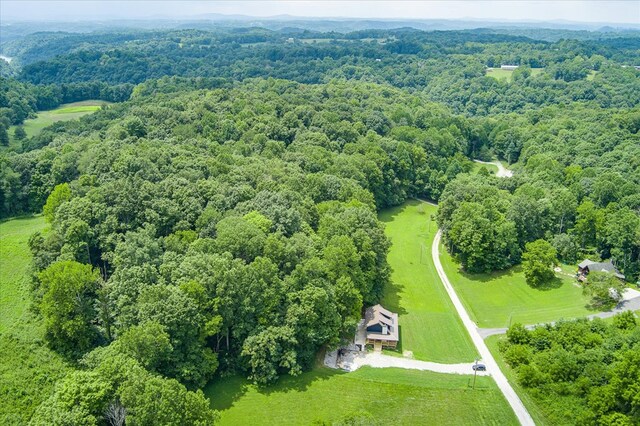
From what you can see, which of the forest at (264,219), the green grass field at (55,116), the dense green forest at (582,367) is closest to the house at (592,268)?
the forest at (264,219)

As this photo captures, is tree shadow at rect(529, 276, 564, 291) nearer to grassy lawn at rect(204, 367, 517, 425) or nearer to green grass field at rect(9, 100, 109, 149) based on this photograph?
grassy lawn at rect(204, 367, 517, 425)

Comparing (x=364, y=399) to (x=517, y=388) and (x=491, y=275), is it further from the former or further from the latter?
(x=491, y=275)

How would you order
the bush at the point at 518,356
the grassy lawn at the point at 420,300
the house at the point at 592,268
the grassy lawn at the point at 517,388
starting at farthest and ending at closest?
the house at the point at 592,268, the grassy lawn at the point at 420,300, the bush at the point at 518,356, the grassy lawn at the point at 517,388

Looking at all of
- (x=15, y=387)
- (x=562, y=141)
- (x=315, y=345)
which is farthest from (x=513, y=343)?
(x=562, y=141)

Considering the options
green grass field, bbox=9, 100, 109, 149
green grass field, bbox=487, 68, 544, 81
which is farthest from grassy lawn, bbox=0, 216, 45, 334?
green grass field, bbox=487, 68, 544, 81

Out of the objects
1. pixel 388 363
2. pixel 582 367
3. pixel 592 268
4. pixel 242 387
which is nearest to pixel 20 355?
pixel 242 387

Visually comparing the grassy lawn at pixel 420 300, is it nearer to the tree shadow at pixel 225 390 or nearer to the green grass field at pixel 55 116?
the tree shadow at pixel 225 390

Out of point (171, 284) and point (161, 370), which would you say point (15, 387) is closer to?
point (161, 370)
